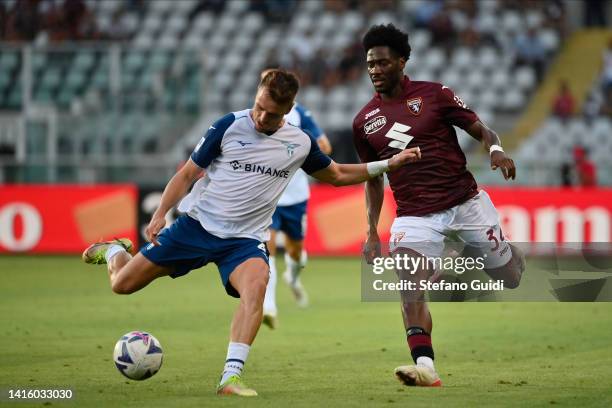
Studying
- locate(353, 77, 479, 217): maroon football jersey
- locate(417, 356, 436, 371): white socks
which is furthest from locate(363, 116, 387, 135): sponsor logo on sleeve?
locate(417, 356, 436, 371): white socks

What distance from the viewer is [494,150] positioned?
8.40 metres

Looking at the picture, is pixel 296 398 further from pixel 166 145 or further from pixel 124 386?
pixel 166 145

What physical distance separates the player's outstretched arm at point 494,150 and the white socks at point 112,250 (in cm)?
291

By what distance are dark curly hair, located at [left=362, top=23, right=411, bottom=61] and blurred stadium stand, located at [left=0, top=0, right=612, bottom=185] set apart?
44.9 ft

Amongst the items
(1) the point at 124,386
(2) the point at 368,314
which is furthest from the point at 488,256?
(2) the point at 368,314

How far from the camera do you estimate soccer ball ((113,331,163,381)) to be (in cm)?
827

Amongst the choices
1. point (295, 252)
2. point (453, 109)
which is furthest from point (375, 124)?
point (295, 252)

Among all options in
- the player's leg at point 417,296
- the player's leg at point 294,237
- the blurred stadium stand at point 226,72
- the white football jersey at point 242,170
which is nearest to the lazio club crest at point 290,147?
the white football jersey at point 242,170

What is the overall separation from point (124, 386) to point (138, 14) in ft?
81.4

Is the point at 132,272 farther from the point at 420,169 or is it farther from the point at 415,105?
the point at 415,105

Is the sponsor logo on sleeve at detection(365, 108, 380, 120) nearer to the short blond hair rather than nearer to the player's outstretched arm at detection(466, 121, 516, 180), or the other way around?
the player's outstretched arm at detection(466, 121, 516, 180)

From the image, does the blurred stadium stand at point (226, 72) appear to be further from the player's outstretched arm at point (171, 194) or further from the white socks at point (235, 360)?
the white socks at point (235, 360)

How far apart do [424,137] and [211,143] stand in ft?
5.39

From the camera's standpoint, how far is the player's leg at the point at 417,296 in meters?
8.36
